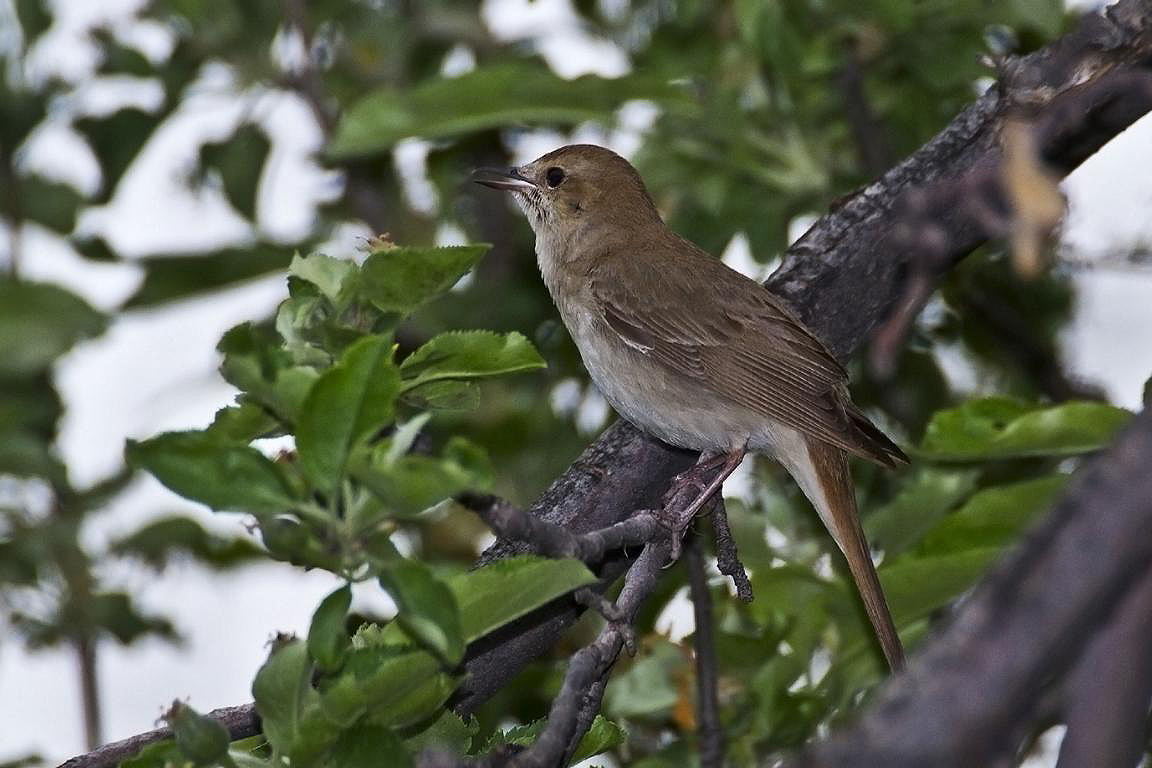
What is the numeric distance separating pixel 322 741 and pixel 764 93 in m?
3.32

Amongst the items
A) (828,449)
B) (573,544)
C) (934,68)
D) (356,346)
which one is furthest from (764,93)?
(356,346)

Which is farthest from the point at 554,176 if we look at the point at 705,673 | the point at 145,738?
the point at 145,738

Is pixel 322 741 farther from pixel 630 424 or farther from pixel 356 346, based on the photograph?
pixel 630 424

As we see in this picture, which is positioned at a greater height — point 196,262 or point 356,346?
point 196,262

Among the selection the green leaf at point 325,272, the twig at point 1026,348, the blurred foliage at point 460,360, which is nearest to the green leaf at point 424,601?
the blurred foliage at point 460,360

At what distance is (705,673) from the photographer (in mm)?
2904

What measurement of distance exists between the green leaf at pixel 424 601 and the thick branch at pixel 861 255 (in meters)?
1.18

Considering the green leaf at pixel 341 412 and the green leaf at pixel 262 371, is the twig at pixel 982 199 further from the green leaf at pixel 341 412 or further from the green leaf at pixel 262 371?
the green leaf at pixel 262 371

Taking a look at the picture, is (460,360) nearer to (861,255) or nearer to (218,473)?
(218,473)

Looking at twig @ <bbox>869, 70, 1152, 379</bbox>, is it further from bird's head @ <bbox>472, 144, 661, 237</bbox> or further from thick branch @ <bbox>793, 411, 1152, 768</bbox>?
bird's head @ <bbox>472, 144, 661, 237</bbox>

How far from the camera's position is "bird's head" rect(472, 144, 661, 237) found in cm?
531

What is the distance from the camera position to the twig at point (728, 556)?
3535 millimetres

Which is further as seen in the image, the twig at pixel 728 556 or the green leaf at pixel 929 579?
the twig at pixel 728 556

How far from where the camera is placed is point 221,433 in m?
2.35
